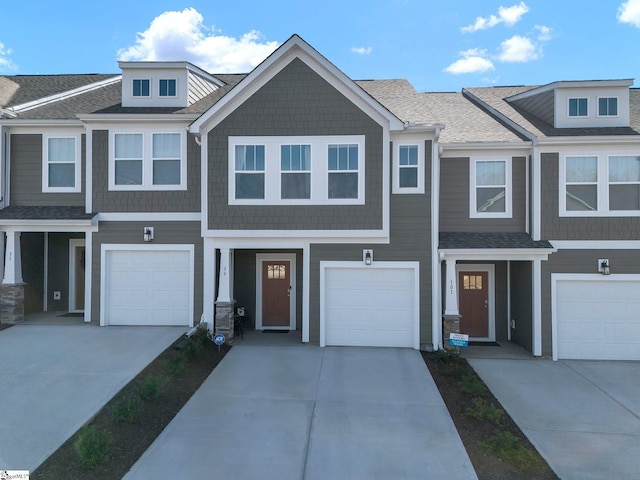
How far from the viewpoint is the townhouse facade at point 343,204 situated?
10.1 metres

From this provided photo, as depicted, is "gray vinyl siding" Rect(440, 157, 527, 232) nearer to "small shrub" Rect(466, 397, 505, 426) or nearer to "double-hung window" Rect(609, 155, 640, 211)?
"double-hung window" Rect(609, 155, 640, 211)

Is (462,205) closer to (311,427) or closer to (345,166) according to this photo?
(345,166)

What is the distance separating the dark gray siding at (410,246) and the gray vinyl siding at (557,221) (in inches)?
122

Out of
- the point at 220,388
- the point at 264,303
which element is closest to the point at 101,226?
the point at 264,303

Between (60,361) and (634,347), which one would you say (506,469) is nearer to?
(634,347)

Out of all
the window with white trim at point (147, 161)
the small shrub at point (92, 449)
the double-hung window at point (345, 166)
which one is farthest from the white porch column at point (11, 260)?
the double-hung window at point (345, 166)

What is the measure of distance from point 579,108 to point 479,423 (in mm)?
9379

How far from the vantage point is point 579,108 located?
11219 mm

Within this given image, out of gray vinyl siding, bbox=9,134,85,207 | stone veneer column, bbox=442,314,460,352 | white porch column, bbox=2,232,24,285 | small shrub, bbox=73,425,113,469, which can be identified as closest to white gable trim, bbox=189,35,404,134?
gray vinyl siding, bbox=9,134,85,207

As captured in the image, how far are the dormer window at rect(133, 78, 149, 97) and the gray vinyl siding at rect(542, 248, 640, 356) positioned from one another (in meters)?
12.2

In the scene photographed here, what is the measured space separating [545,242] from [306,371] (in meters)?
6.89

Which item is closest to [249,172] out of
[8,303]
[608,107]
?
[8,303]

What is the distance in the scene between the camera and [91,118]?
35.7ft

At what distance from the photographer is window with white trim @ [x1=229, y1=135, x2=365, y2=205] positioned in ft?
33.1
